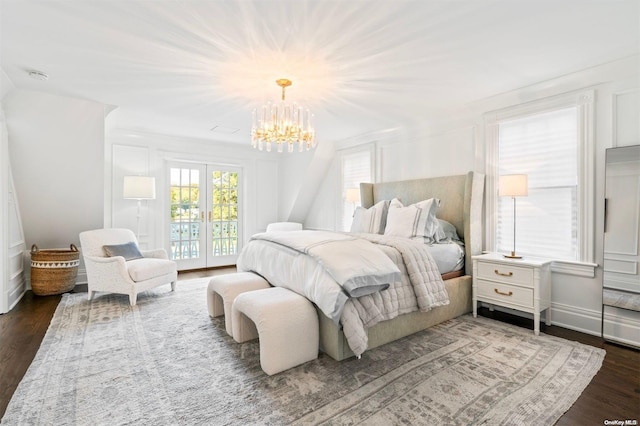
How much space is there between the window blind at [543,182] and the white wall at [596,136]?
0.61ft

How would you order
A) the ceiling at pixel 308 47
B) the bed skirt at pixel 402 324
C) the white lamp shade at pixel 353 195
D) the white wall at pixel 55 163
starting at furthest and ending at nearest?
the white lamp shade at pixel 353 195 → the white wall at pixel 55 163 → the bed skirt at pixel 402 324 → the ceiling at pixel 308 47

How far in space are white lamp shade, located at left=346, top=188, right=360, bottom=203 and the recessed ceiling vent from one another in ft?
13.0

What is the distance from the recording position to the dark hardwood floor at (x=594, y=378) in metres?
1.71

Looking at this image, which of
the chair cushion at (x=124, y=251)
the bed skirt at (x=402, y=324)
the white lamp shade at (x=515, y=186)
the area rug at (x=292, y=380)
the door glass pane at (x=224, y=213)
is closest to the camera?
the area rug at (x=292, y=380)

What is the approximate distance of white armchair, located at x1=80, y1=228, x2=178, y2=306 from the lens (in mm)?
3498

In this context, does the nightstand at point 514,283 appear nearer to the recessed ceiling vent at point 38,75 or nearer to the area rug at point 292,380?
the area rug at point 292,380

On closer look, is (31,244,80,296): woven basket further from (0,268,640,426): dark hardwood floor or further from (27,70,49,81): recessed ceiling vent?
(27,70,49,81): recessed ceiling vent

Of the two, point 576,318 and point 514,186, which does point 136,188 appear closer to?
point 514,186

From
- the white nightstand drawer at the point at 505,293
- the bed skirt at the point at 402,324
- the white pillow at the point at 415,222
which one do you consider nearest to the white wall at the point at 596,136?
the white nightstand drawer at the point at 505,293

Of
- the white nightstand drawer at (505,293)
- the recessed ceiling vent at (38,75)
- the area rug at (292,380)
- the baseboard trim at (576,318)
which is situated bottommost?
the area rug at (292,380)

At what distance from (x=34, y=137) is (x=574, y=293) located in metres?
5.96

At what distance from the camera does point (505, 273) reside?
2.98 m

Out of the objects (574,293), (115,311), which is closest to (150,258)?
(115,311)

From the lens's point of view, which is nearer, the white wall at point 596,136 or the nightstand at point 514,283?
the white wall at point 596,136
